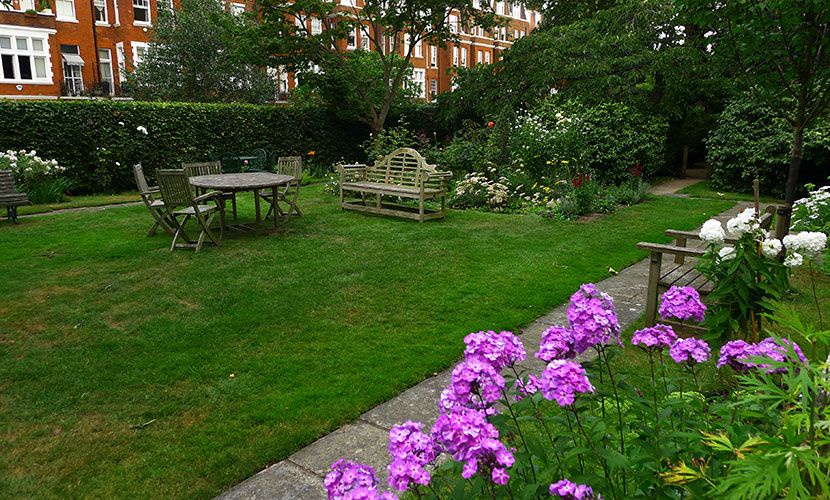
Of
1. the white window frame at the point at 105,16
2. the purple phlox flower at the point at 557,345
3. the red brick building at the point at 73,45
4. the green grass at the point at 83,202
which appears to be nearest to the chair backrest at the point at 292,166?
the green grass at the point at 83,202

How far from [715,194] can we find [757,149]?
1384 mm

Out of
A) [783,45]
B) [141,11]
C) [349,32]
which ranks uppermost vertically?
[141,11]

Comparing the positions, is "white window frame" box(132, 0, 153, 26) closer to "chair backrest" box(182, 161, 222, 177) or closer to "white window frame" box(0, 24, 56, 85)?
"white window frame" box(0, 24, 56, 85)

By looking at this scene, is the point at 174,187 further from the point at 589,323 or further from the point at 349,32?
the point at 349,32

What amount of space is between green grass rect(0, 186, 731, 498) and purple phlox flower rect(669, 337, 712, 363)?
6.80 ft

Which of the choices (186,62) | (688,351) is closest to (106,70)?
(186,62)

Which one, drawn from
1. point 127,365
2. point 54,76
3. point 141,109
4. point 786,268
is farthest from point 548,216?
point 54,76

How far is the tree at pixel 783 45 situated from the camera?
14.9 ft

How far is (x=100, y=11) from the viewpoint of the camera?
93.5 feet

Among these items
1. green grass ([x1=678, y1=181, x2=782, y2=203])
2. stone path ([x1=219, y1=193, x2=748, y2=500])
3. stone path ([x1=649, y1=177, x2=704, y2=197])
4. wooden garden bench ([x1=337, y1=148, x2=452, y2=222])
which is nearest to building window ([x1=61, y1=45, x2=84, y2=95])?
wooden garden bench ([x1=337, y1=148, x2=452, y2=222])

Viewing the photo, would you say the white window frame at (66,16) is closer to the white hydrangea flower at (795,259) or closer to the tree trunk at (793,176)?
the tree trunk at (793,176)

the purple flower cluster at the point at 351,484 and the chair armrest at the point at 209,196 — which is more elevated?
the chair armrest at the point at 209,196

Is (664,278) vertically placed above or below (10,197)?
below

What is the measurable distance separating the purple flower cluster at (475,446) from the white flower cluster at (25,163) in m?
13.5
